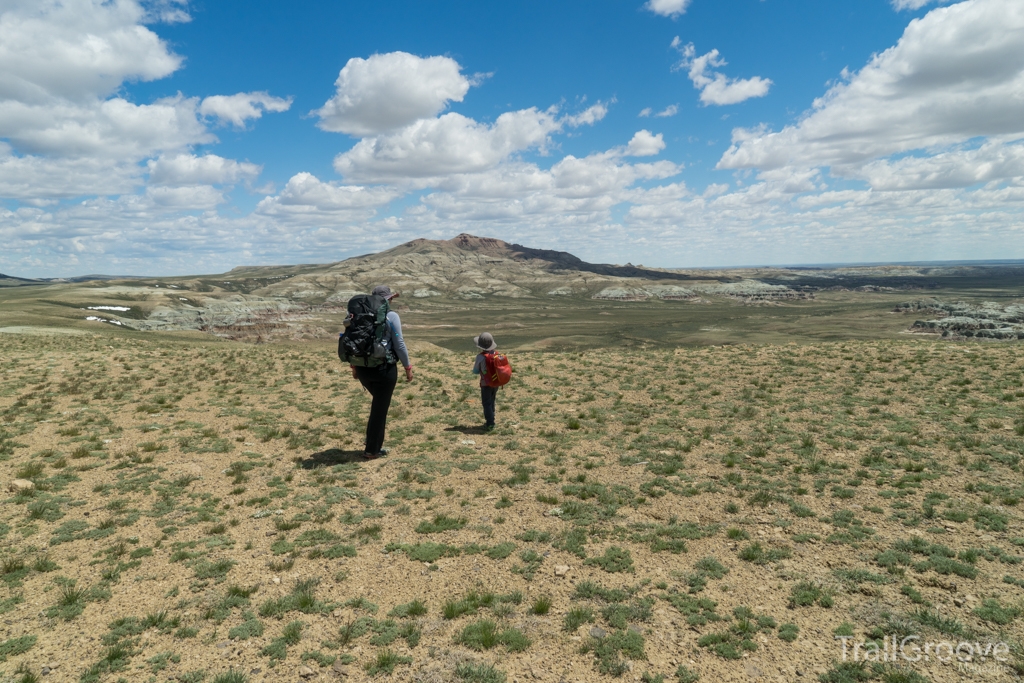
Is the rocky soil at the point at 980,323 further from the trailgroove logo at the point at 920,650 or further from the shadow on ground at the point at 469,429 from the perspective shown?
A: the trailgroove logo at the point at 920,650

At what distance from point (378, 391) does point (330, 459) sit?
2.70 metres

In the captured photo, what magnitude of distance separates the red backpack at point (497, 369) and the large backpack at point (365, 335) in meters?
3.94

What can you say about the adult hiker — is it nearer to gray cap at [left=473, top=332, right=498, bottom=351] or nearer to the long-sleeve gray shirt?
the long-sleeve gray shirt

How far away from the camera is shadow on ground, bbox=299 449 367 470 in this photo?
515 inches

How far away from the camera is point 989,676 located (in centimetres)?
561

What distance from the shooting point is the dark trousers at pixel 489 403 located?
15766 millimetres

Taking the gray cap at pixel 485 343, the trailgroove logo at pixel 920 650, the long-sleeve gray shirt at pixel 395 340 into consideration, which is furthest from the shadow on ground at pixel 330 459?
the trailgroove logo at pixel 920 650

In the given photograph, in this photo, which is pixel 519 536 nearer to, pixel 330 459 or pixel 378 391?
pixel 378 391

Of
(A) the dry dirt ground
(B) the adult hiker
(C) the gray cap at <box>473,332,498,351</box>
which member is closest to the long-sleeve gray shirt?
(B) the adult hiker

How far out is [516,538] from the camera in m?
9.30

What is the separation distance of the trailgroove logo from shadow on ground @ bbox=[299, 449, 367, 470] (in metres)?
11.3

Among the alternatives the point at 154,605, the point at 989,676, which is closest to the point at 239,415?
the point at 154,605

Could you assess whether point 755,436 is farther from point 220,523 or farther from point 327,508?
point 220,523

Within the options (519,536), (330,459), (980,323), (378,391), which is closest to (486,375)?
(378,391)
